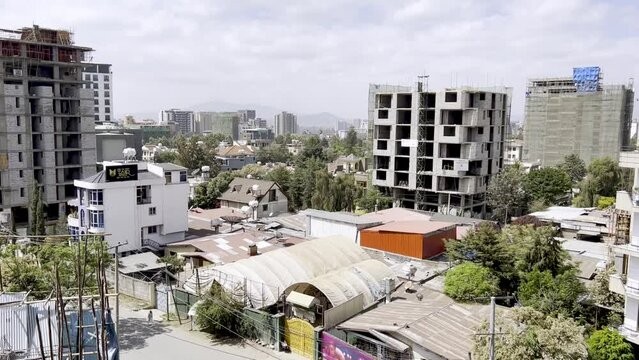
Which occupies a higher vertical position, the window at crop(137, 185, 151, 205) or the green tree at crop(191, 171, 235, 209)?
the window at crop(137, 185, 151, 205)

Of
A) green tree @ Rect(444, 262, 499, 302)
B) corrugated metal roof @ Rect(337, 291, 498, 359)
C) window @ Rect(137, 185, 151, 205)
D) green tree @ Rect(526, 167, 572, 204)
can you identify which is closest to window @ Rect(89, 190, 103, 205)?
window @ Rect(137, 185, 151, 205)

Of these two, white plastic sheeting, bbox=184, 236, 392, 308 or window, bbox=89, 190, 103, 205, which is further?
window, bbox=89, 190, 103, 205

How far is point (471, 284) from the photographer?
2525 centimetres

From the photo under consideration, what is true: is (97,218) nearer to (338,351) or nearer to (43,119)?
(43,119)

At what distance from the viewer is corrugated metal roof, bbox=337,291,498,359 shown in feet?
63.6

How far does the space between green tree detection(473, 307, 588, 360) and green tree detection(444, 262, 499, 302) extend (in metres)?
6.69

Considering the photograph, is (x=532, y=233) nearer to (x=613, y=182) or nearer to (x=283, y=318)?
(x=283, y=318)

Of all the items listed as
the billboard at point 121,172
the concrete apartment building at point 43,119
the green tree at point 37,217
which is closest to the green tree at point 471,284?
the billboard at point 121,172

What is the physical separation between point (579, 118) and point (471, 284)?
72.3 meters

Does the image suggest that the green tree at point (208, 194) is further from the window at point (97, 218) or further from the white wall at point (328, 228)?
the white wall at point (328, 228)

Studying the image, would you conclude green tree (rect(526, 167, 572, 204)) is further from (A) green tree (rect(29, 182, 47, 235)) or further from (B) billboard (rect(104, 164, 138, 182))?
(A) green tree (rect(29, 182, 47, 235))

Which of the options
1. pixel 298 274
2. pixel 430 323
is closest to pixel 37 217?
pixel 298 274

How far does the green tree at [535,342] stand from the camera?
17266 mm

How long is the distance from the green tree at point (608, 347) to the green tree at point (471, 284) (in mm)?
4946
